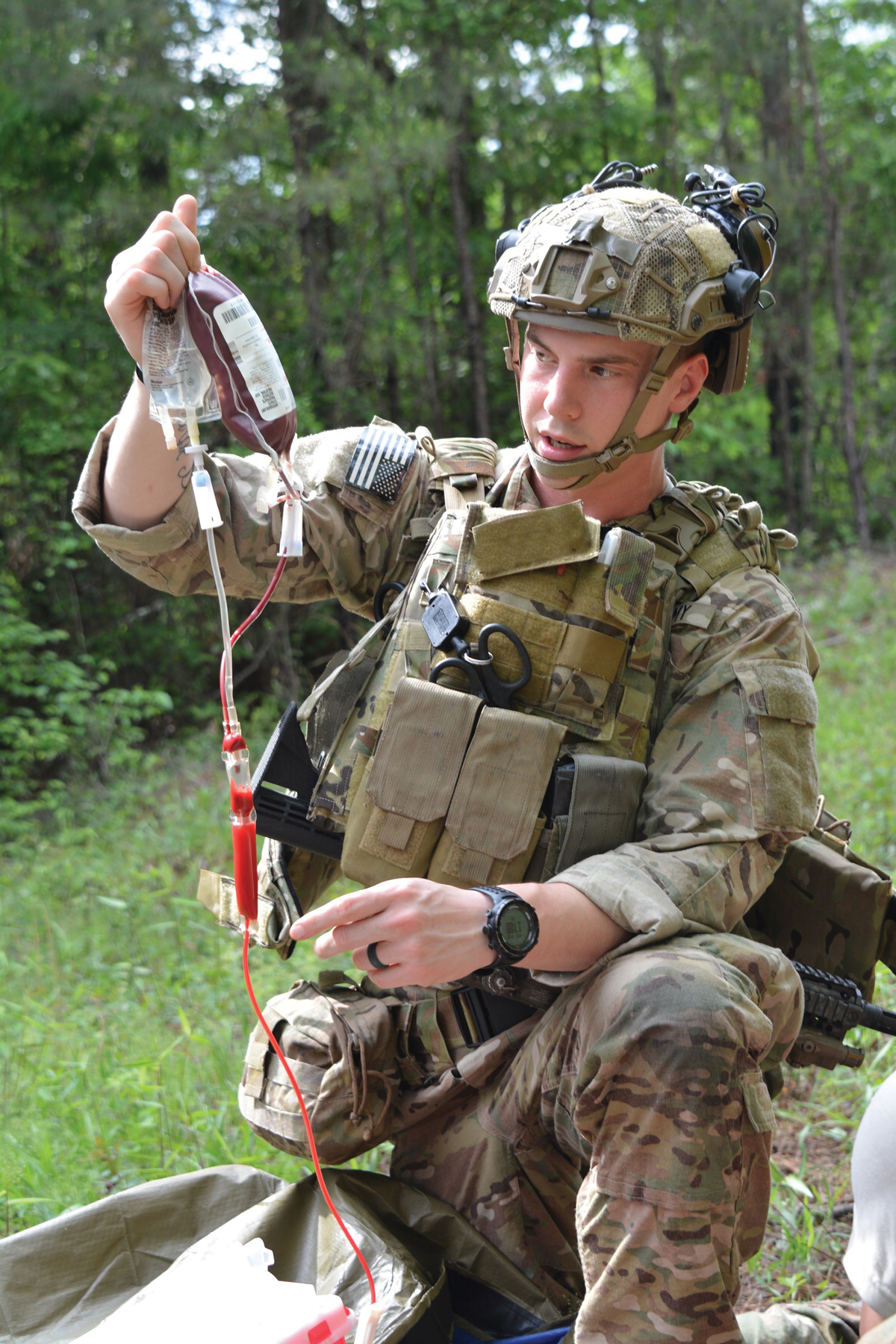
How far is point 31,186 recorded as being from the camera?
726 centimetres

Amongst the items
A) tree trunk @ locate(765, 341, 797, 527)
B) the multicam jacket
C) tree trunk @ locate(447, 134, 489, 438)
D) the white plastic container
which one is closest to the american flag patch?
the multicam jacket

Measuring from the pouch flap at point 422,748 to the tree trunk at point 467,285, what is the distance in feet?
21.0

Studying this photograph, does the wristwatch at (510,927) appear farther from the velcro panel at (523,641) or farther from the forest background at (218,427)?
the forest background at (218,427)

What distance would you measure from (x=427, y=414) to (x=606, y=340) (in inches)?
258

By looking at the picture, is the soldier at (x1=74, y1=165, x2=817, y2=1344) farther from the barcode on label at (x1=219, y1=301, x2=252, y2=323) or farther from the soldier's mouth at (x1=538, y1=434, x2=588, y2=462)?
the barcode on label at (x1=219, y1=301, x2=252, y2=323)

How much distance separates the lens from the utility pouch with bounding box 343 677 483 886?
6.78 ft

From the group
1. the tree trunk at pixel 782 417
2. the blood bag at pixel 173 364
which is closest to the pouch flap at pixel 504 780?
the blood bag at pixel 173 364

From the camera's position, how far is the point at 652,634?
2.21 m

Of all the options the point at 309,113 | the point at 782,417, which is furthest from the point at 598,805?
the point at 782,417

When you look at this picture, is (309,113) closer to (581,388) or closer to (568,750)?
(581,388)

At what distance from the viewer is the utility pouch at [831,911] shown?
2428mm

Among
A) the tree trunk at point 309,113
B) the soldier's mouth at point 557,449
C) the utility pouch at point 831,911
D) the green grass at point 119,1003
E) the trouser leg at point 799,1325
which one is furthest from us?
the tree trunk at point 309,113

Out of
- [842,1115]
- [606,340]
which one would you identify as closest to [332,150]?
[606,340]

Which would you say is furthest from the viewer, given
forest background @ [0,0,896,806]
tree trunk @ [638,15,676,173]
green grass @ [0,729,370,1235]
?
tree trunk @ [638,15,676,173]
